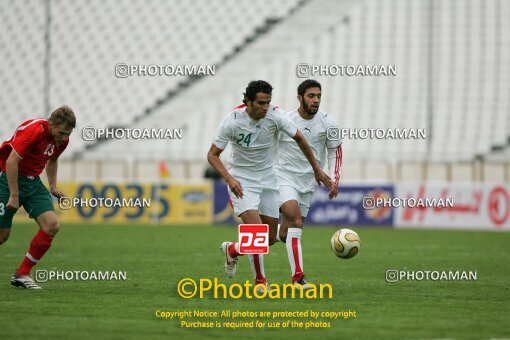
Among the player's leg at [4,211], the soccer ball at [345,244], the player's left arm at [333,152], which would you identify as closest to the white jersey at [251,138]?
the player's left arm at [333,152]

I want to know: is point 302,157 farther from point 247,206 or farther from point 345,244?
point 247,206

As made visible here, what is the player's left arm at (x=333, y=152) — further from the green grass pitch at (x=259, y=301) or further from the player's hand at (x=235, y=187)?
the player's hand at (x=235, y=187)

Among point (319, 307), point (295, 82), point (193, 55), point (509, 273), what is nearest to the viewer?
point (319, 307)

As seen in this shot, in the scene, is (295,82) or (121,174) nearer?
(121,174)

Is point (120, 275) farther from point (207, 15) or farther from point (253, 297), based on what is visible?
point (207, 15)

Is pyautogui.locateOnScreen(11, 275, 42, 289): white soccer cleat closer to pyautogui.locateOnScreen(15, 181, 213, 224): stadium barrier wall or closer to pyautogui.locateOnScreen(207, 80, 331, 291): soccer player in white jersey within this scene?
pyautogui.locateOnScreen(207, 80, 331, 291): soccer player in white jersey

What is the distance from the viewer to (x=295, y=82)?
1323 inches

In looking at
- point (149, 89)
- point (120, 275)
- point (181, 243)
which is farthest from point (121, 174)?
point (120, 275)

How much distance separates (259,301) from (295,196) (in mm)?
2114

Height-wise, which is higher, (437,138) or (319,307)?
(437,138)

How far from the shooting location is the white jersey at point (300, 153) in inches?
449

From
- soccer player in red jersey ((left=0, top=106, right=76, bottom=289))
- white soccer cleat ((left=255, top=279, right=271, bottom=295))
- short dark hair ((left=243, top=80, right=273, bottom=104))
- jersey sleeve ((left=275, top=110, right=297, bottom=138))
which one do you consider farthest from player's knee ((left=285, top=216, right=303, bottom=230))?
soccer player in red jersey ((left=0, top=106, right=76, bottom=289))

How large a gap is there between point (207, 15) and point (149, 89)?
4.52 metres

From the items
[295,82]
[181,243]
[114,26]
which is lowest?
[181,243]
